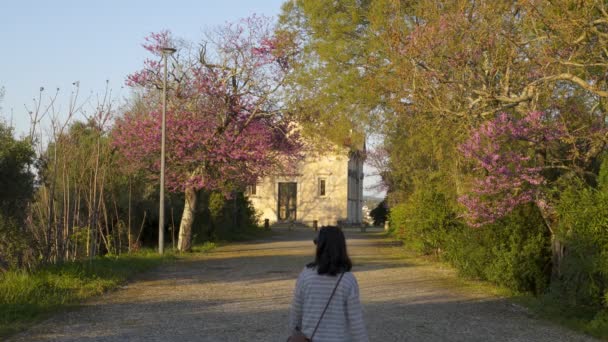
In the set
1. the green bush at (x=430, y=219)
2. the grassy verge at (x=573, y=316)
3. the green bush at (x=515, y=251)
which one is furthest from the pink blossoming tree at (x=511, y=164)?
the green bush at (x=430, y=219)

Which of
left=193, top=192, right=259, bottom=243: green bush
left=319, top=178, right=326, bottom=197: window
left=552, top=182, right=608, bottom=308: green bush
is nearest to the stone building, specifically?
left=319, top=178, right=326, bottom=197: window

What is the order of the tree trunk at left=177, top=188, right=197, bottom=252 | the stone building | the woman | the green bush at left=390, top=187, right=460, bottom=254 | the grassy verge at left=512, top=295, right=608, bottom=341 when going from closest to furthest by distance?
the woman
the grassy verge at left=512, top=295, right=608, bottom=341
the green bush at left=390, top=187, right=460, bottom=254
the tree trunk at left=177, top=188, right=197, bottom=252
the stone building

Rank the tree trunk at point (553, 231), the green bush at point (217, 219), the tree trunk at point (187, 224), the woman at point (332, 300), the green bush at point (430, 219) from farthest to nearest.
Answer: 1. the green bush at point (217, 219)
2. the tree trunk at point (187, 224)
3. the green bush at point (430, 219)
4. the tree trunk at point (553, 231)
5. the woman at point (332, 300)

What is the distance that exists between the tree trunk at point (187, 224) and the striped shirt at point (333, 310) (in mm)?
23638

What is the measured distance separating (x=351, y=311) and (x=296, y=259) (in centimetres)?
2014

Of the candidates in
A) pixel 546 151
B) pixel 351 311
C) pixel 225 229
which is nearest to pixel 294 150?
pixel 225 229

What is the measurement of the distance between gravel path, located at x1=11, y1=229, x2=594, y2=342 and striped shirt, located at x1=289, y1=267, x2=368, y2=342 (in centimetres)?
508

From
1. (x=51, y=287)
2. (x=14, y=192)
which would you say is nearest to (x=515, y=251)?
(x=51, y=287)

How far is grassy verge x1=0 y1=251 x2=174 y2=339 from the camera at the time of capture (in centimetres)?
1134

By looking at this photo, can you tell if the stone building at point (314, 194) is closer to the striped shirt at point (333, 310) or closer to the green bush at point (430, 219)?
the green bush at point (430, 219)

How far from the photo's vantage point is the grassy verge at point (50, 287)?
1134cm

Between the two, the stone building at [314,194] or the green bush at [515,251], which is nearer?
the green bush at [515,251]

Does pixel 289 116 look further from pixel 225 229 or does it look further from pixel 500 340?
pixel 500 340

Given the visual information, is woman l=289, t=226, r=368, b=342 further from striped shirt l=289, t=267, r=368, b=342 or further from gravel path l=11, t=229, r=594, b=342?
gravel path l=11, t=229, r=594, b=342
